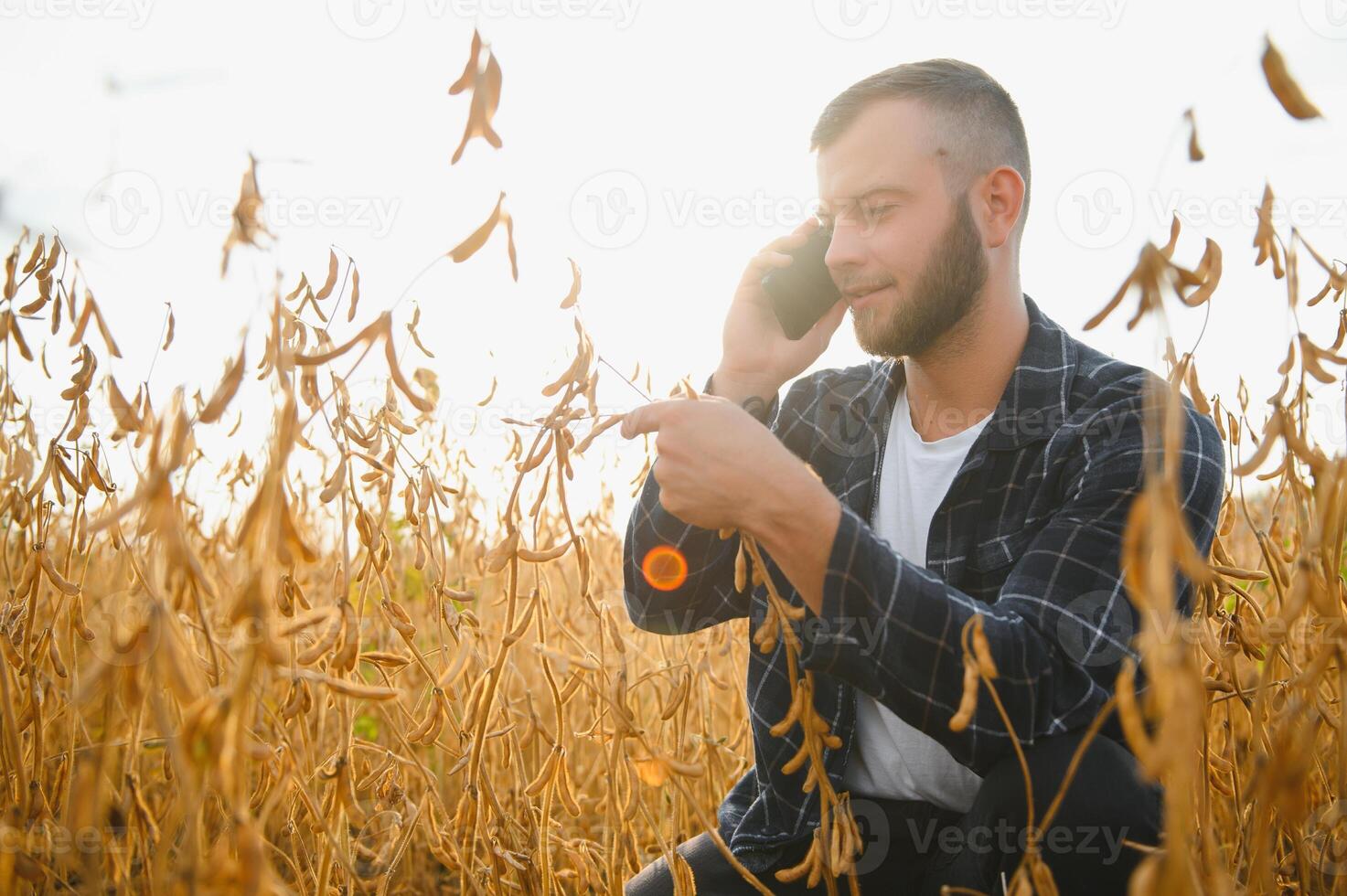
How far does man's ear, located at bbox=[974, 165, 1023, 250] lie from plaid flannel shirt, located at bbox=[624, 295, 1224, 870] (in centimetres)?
16

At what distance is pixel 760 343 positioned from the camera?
5.28ft

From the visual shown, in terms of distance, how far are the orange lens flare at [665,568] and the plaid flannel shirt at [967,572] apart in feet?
0.05

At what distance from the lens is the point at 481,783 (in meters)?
1.07

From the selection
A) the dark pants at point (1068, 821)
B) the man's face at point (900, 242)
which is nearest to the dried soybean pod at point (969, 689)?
the dark pants at point (1068, 821)

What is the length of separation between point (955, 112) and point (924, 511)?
0.82 meters

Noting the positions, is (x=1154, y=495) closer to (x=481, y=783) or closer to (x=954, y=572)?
(x=481, y=783)

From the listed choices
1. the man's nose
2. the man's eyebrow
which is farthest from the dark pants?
the man's eyebrow

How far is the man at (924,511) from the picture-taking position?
41.9 inches

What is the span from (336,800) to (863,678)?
619 mm

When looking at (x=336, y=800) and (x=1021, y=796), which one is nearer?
(x=336, y=800)

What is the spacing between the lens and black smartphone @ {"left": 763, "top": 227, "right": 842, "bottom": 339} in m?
1.61

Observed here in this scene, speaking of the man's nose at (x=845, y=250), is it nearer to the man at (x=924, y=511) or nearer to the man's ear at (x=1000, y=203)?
the man at (x=924, y=511)

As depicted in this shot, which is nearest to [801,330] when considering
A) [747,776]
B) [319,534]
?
[747,776]

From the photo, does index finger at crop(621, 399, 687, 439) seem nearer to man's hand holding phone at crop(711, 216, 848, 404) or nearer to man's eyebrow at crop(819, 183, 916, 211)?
man's hand holding phone at crop(711, 216, 848, 404)
